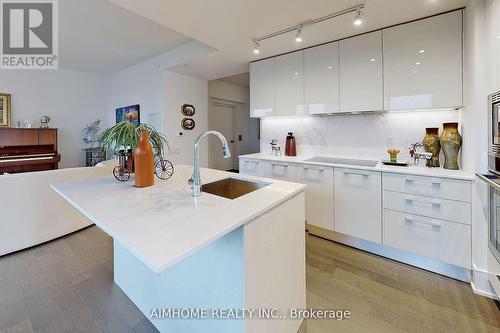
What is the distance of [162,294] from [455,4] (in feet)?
10.7

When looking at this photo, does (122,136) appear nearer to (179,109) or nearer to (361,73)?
(361,73)

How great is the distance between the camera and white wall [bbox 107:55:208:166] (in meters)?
4.11

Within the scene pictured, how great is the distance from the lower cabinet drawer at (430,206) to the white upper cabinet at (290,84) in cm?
151

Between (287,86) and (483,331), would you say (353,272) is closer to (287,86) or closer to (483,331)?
(483,331)

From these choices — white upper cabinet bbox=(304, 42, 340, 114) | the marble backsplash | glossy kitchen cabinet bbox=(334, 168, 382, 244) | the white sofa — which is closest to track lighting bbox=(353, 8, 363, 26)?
white upper cabinet bbox=(304, 42, 340, 114)

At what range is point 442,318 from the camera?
5.07 feet

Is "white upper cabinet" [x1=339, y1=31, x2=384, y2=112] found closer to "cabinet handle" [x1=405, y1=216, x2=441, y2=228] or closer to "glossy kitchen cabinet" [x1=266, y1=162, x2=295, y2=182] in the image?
"glossy kitchen cabinet" [x1=266, y1=162, x2=295, y2=182]

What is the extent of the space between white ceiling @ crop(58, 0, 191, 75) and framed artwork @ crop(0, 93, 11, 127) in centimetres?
122

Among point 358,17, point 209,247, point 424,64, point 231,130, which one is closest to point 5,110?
point 231,130

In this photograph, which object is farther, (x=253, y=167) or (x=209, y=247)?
(x=253, y=167)

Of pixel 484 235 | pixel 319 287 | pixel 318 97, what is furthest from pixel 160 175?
pixel 484 235

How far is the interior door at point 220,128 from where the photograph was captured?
5.62 metres

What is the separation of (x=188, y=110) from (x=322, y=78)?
8.79 ft

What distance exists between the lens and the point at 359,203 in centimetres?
236
